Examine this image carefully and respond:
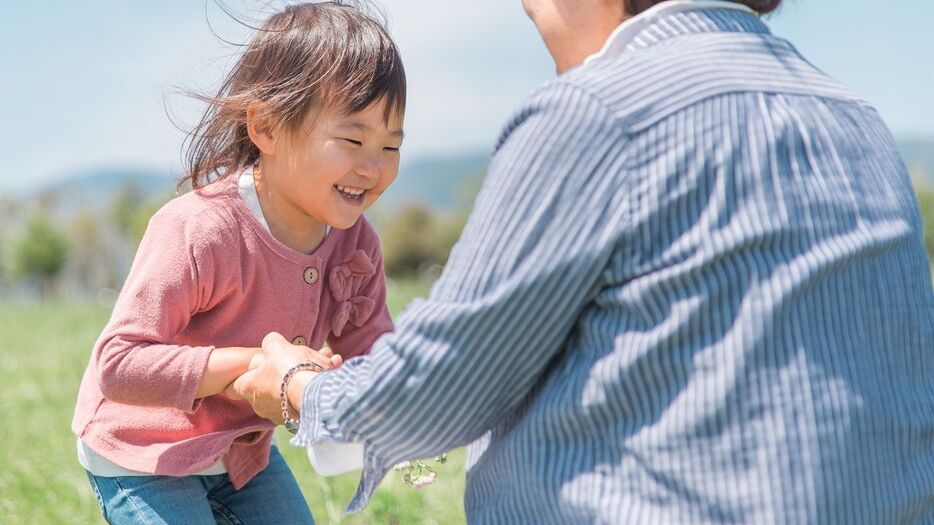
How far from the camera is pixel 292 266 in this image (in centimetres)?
248

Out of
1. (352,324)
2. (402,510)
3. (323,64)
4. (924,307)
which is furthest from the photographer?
(402,510)

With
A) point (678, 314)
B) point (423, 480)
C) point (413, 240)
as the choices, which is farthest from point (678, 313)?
point (413, 240)

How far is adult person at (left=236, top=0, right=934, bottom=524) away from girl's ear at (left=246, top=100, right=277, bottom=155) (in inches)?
34.6

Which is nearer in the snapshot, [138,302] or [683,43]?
[683,43]

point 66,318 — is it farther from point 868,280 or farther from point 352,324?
point 868,280

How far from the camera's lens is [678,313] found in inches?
62.8

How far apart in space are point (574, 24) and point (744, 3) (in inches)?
11.7

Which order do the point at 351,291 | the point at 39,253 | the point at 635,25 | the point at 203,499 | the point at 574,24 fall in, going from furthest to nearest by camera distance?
the point at 39,253, the point at 351,291, the point at 203,499, the point at 574,24, the point at 635,25

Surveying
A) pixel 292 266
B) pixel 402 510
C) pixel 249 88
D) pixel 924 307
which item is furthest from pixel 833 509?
pixel 402 510

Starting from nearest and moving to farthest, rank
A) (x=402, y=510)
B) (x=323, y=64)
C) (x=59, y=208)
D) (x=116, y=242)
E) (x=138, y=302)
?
(x=138, y=302) → (x=323, y=64) → (x=402, y=510) → (x=59, y=208) → (x=116, y=242)

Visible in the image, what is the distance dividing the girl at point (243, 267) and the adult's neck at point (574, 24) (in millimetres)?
547

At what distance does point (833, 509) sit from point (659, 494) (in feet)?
0.81

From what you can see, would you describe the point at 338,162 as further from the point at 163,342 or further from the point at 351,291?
the point at 163,342

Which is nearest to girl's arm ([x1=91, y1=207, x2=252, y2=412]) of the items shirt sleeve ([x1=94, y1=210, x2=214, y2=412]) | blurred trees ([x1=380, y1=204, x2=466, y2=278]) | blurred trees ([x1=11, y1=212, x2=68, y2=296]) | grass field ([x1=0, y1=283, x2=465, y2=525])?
shirt sleeve ([x1=94, y1=210, x2=214, y2=412])
